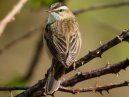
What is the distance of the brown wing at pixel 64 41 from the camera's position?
478 cm

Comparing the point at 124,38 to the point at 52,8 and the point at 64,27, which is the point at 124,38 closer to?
the point at 64,27

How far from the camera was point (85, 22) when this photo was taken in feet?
35.1

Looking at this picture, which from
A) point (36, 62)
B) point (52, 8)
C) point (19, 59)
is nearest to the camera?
point (52, 8)

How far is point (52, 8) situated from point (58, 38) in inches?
29.4

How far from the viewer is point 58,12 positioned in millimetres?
6277

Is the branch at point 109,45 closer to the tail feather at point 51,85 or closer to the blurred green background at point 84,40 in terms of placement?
the tail feather at point 51,85

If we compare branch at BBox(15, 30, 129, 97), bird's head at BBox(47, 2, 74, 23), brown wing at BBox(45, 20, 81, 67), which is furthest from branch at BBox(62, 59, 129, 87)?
bird's head at BBox(47, 2, 74, 23)

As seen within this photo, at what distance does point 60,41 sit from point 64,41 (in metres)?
0.04

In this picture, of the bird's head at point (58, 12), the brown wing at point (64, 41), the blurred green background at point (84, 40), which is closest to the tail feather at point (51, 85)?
the brown wing at point (64, 41)

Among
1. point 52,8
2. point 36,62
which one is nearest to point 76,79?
point 52,8

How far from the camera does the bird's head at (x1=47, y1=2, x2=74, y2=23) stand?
5977 millimetres

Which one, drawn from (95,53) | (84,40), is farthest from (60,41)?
(84,40)

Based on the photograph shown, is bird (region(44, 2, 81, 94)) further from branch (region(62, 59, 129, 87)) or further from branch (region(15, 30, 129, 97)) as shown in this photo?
branch (region(62, 59, 129, 87))

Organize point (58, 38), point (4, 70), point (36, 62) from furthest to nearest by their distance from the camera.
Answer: point (4, 70), point (36, 62), point (58, 38)
